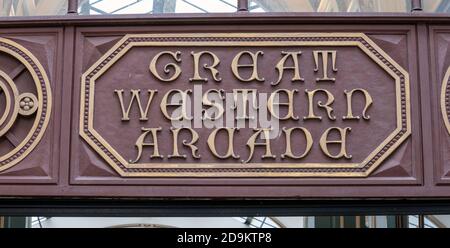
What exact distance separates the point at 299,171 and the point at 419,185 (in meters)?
0.87

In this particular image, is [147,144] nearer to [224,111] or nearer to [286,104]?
[224,111]

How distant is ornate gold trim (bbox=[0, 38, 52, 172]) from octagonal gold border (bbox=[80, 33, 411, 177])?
0.27m

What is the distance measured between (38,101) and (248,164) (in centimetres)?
161

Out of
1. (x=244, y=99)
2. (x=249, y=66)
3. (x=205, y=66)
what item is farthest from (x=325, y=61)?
(x=205, y=66)

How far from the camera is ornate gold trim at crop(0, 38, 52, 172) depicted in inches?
278

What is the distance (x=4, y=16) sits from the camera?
7.31m

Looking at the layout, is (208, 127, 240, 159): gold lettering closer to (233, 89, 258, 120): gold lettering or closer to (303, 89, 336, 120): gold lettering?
(233, 89, 258, 120): gold lettering

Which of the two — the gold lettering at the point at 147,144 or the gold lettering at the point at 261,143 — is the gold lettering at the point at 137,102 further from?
the gold lettering at the point at 261,143

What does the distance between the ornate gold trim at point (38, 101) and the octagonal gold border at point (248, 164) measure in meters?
0.27

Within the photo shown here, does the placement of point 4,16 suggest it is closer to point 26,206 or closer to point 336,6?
point 26,206

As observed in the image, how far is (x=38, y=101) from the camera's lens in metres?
7.11

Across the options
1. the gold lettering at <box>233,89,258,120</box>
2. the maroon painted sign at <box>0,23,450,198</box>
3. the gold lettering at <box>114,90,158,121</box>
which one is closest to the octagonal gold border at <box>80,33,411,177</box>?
the maroon painted sign at <box>0,23,450,198</box>
